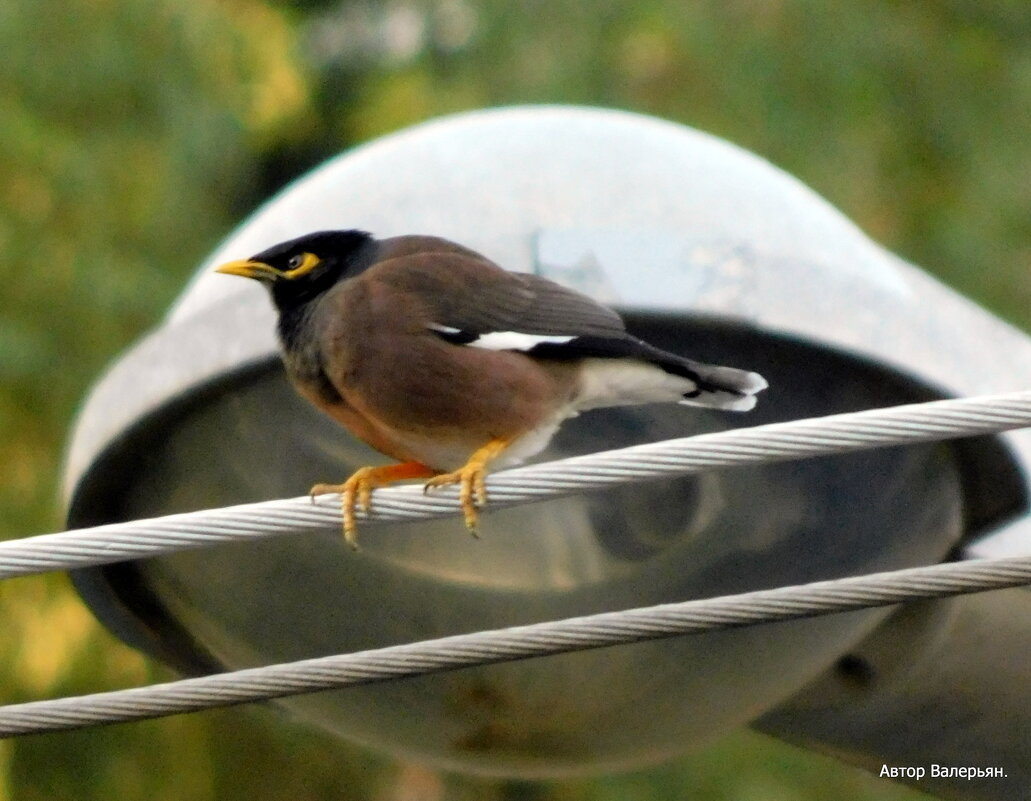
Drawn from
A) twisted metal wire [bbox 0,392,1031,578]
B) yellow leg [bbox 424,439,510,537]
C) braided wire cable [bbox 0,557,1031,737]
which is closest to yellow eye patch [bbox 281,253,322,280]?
yellow leg [bbox 424,439,510,537]

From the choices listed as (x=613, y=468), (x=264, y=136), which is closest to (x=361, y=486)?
(x=613, y=468)

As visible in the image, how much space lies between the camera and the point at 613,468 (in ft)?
9.10

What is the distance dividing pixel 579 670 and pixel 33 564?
4.28ft

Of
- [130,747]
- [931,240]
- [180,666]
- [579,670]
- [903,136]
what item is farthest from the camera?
[903,136]

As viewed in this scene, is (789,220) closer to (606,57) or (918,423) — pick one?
(918,423)

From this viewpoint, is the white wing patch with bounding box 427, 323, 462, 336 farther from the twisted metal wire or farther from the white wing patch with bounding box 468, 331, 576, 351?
Result: the twisted metal wire

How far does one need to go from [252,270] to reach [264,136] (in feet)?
16.7

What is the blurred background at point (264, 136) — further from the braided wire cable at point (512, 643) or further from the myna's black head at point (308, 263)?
the braided wire cable at point (512, 643)

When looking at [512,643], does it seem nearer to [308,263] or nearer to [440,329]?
[440,329]

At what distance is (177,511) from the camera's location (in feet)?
12.1

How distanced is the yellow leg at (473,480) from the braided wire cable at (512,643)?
277mm

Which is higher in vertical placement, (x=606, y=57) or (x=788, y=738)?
(x=606, y=57)

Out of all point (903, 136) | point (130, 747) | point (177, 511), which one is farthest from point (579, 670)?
point (903, 136)

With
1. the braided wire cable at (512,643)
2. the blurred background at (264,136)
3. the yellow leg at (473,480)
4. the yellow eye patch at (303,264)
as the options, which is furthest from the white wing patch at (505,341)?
the blurred background at (264,136)
